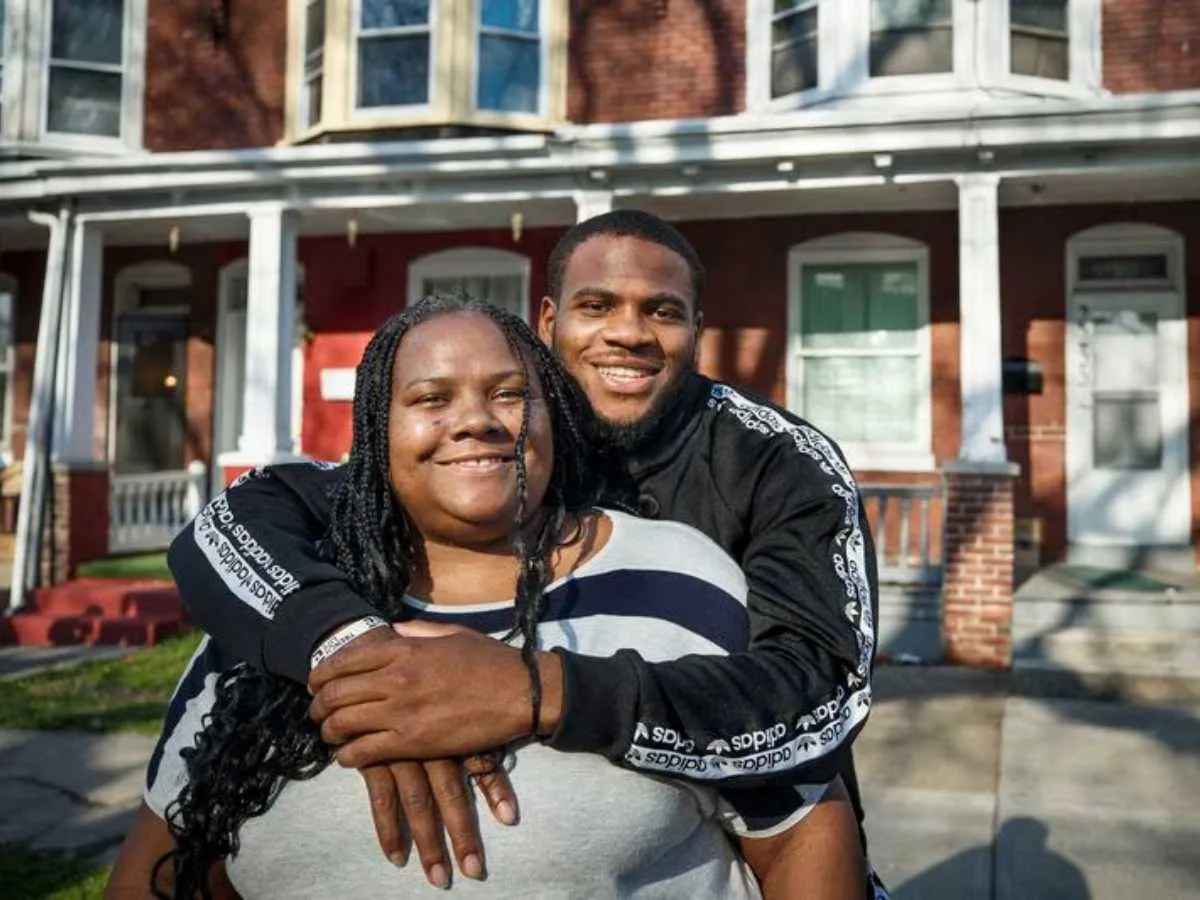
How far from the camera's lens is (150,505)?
11055 millimetres

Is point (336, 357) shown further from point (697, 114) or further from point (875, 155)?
point (875, 155)

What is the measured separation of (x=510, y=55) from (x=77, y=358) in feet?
16.0

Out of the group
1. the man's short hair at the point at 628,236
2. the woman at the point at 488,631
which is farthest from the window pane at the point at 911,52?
the woman at the point at 488,631

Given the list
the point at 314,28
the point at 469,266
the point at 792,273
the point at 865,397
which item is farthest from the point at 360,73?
the point at 865,397

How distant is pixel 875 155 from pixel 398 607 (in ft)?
24.2

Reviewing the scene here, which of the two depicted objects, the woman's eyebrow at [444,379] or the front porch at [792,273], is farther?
the front porch at [792,273]

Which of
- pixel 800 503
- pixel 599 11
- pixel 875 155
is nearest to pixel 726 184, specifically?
pixel 875 155

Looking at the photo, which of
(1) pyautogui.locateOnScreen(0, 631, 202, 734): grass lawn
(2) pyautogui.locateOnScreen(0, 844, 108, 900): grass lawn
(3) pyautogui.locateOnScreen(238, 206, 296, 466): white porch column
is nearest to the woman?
(2) pyautogui.locateOnScreen(0, 844, 108, 900): grass lawn

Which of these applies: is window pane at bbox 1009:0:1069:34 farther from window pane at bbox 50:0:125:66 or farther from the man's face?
window pane at bbox 50:0:125:66

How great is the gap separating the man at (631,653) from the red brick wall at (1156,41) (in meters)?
9.04

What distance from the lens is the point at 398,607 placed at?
1.54 metres

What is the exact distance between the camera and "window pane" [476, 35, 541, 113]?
10453 millimetres

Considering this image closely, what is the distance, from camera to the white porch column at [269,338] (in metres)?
9.20

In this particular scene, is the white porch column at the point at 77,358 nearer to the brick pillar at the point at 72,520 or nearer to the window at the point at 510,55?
the brick pillar at the point at 72,520
